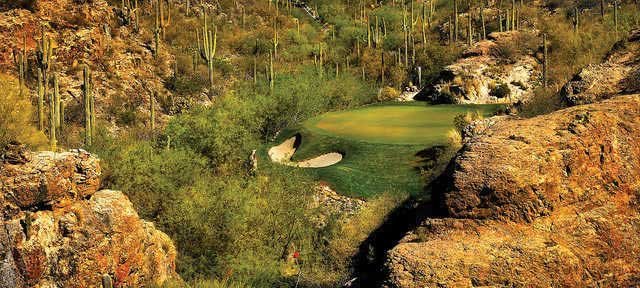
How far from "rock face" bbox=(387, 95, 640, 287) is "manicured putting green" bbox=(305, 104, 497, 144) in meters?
18.8

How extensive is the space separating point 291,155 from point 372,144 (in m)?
5.08

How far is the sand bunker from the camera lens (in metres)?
30.9

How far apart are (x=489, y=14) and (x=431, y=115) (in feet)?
117

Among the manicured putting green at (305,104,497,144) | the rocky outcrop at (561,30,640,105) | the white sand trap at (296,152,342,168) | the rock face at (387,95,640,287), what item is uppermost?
the rocky outcrop at (561,30,640,105)

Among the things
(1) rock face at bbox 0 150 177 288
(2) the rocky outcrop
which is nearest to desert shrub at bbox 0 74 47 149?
(1) rock face at bbox 0 150 177 288

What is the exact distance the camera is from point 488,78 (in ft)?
152

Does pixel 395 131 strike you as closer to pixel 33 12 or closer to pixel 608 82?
pixel 608 82

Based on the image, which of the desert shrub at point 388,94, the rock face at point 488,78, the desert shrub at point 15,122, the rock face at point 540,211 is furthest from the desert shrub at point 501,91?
the rock face at point 540,211

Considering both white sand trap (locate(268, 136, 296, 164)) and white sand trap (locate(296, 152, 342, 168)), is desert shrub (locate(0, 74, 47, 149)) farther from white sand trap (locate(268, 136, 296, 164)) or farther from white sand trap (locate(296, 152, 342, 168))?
white sand trap (locate(268, 136, 296, 164))

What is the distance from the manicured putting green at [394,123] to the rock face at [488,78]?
2.31m

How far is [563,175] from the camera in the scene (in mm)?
10125

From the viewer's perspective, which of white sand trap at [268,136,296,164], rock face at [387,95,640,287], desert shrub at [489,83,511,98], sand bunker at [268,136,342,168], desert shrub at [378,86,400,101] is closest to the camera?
rock face at [387,95,640,287]

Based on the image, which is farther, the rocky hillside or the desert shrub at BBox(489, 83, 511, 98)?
the desert shrub at BBox(489, 83, 511, 98)

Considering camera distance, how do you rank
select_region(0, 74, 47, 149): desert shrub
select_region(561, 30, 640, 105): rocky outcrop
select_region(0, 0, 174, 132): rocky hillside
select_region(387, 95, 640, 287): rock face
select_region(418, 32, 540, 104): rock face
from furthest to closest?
1. select_region(418, 32, 540, 104): rock face
2. select_region(0, 0, 174, 132): rocky hillside
3. select_region(0, 74, 47, 149): desert shrub
4. select_region(561, 30, 640, 105): rocky outcrop
5. select_region(387, 95, 640, 287): rock face
